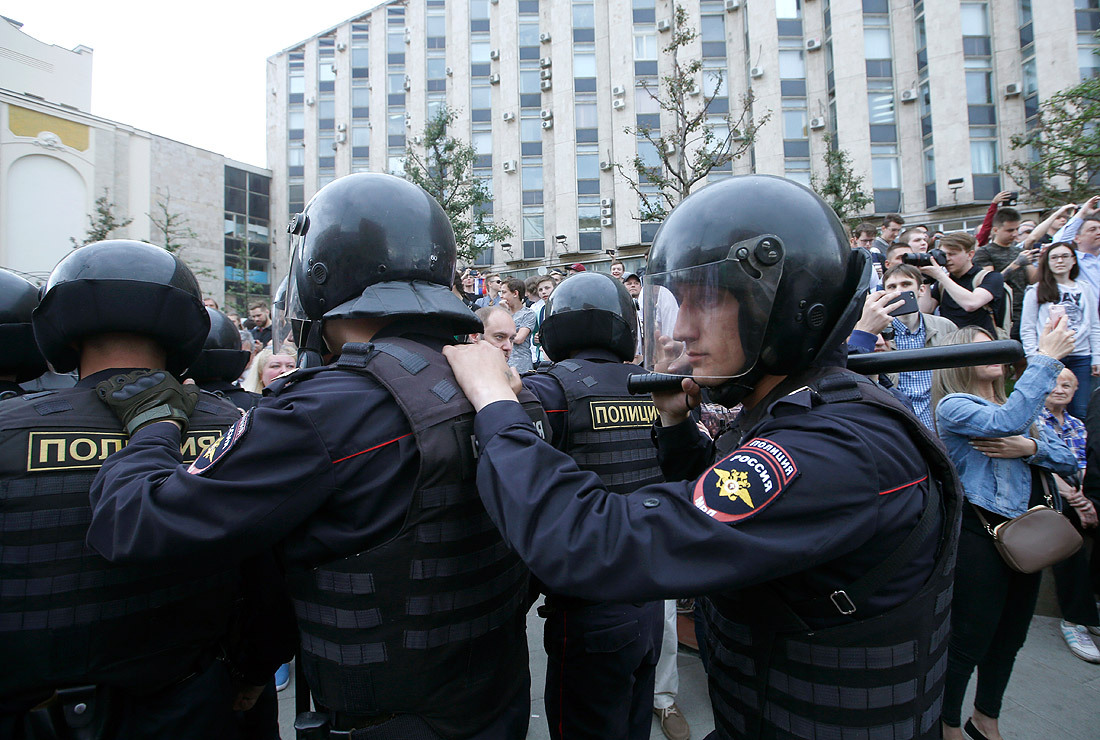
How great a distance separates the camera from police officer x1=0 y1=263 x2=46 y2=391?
8.01ft

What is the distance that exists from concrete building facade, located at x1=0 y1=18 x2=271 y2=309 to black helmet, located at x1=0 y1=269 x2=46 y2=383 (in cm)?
2352

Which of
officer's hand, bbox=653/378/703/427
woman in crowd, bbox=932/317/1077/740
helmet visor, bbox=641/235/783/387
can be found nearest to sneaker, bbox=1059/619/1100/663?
woman in crowd, bbox=932/317/1077/740

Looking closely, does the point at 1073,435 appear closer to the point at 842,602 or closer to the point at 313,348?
the point at 842,602

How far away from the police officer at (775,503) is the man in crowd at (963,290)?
4.68m

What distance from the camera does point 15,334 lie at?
2.46 metres

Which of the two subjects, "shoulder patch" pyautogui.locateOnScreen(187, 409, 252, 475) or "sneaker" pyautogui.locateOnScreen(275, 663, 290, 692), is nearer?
"shoulder patch" pyautogui.locateOnScreen(187, 409, 252, 475)

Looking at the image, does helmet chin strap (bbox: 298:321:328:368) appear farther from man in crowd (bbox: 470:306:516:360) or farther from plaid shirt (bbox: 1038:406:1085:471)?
plaid shirt (bbox: 1038:406:1085:471)

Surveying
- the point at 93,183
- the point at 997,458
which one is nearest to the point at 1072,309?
the point at 997,458

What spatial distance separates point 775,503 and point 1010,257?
7.19 m

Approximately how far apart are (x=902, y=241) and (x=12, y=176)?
33.8 m

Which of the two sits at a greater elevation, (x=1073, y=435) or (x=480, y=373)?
(x=480, y=373)

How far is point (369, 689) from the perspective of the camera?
1.50 meters

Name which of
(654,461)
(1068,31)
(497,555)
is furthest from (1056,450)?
(1068,31)

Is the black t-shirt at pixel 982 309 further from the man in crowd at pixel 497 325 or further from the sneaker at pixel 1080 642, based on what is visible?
the man in crowd at pixel 497 325
